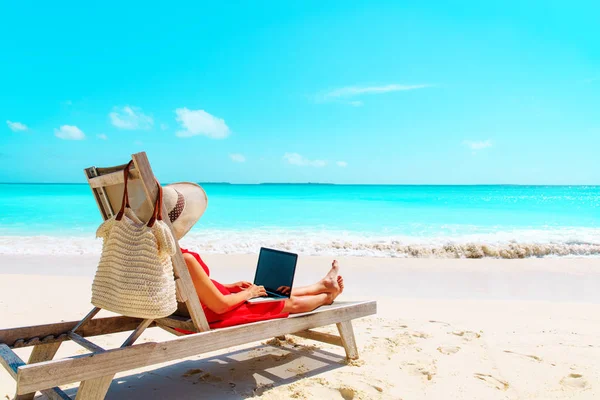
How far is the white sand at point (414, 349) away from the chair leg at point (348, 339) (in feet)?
0.28

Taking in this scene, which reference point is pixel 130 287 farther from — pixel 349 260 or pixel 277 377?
pixel 349 260

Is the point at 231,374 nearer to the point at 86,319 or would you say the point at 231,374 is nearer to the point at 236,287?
the point at 236,287

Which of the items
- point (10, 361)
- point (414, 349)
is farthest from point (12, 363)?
point (414, 349)

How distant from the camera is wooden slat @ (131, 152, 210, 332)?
7.98ft

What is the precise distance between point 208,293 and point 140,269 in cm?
58

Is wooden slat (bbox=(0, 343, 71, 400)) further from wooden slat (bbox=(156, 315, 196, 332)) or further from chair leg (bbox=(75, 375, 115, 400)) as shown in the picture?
wooden slat (bbox=(156, 315, 196, 332))

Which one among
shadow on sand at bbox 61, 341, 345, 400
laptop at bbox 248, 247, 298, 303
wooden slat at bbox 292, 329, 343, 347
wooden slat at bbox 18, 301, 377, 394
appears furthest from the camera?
wooden slat at bbox 292, 329, 343, 347

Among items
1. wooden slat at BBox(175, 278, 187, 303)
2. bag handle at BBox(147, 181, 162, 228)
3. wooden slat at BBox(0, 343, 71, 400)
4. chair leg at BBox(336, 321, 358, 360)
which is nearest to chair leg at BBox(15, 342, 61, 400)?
wooden slat at BBox(0, 343, 71, 400)

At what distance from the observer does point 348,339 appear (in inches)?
143

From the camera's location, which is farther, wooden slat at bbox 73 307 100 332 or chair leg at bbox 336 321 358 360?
chair leg at bbox 336 321 358 360

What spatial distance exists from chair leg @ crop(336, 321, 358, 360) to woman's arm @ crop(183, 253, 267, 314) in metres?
0.91

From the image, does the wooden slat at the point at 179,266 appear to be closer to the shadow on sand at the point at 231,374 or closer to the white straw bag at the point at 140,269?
the white straw bag at the point at 140,269

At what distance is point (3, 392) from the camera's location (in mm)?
3023

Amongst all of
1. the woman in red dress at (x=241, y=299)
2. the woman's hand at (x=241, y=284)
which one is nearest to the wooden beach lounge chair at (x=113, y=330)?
the woman in red dress at (x=241, y=299)
